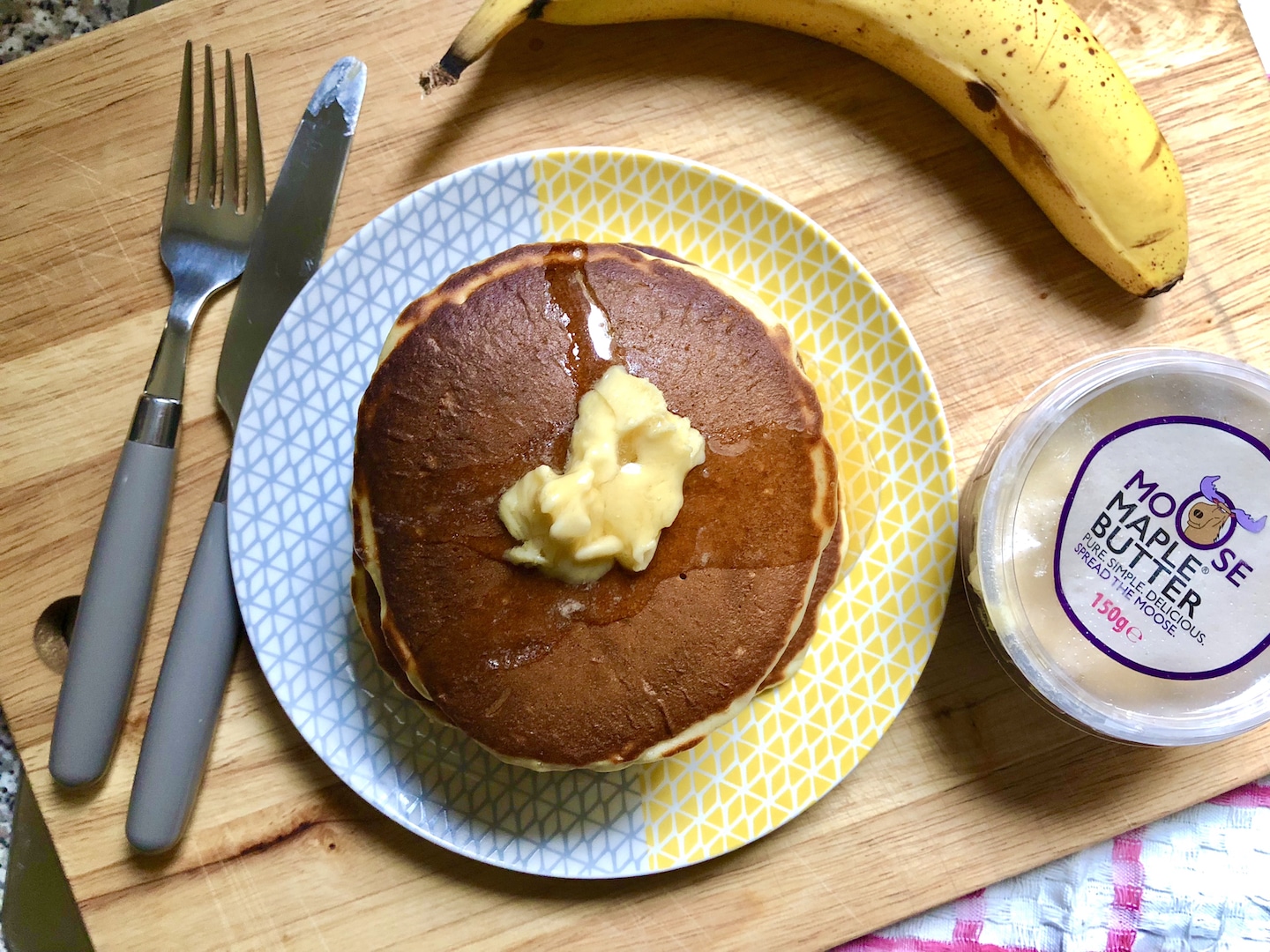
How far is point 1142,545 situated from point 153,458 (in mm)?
1609

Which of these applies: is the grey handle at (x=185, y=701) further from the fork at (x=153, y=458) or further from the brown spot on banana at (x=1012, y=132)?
the brown spot on banana at (x=1012, y=132)

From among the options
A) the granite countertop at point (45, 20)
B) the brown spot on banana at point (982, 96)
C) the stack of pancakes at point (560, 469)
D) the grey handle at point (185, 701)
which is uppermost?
the granite countertop at point (45, 20)

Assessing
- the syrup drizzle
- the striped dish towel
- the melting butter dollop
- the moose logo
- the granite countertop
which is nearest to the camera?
the melting butter dollop

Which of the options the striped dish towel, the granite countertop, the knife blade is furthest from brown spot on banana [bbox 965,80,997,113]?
the granite countertop

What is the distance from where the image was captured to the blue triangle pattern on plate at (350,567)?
1501mm

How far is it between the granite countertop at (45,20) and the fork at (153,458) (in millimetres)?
414

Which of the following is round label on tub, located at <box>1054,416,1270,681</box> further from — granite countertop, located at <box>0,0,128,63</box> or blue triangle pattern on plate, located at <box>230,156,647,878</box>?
granite countertop, located at <box>0,0,128,63</box>

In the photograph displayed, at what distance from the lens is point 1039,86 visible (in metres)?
1.41

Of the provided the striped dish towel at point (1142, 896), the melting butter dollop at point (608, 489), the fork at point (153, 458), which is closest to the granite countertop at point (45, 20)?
the fork at point (153, 458)

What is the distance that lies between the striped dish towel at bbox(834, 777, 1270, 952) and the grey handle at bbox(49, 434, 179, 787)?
1465 mm

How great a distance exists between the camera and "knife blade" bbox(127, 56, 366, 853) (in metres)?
1.49

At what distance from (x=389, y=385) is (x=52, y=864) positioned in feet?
4.23

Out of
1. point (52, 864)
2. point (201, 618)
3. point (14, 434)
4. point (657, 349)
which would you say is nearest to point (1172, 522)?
point (657, 349)

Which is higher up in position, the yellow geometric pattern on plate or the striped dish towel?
the yellow geometric pattern on plate
